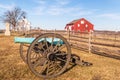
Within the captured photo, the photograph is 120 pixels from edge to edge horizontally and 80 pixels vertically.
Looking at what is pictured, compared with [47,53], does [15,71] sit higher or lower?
lower

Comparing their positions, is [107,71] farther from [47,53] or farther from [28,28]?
[28,28]

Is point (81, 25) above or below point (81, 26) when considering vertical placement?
above

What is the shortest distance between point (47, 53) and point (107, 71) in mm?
2486

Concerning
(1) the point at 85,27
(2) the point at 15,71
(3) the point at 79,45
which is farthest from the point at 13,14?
(2) the point at 15,71

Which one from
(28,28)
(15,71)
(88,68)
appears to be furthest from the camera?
(28,28)

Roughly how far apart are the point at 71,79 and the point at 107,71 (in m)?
1.74

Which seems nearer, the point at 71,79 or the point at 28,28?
the point at 71,79

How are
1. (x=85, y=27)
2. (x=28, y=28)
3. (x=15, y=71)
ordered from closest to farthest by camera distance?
(x=15, y=71)
(x=28, y=28)
(x=85, y=27)

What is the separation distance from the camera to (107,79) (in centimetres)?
591

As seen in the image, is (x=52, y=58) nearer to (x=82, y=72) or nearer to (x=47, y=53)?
(x=47, y=53)

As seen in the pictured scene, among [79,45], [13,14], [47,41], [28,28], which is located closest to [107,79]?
[47,41]

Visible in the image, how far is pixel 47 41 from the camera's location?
6.00 metres

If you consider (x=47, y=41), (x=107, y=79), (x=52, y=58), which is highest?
(x=47, y=41)

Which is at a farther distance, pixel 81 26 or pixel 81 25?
pixel 81 26
